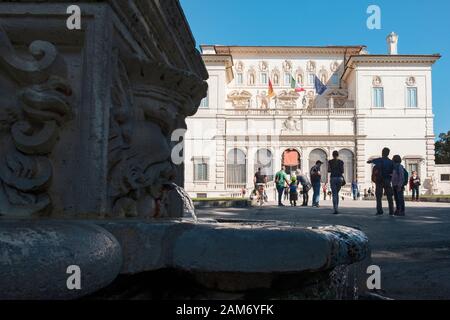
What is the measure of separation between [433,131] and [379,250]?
113ft

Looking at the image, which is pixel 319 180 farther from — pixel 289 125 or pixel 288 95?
pixel 288 95

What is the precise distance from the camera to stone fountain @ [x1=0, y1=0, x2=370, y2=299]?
4.30ft

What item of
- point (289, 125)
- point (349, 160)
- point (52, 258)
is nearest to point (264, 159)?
point (289, 125)

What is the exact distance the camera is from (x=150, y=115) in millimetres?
2328

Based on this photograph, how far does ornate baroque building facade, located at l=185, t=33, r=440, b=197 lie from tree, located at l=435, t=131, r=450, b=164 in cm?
2193

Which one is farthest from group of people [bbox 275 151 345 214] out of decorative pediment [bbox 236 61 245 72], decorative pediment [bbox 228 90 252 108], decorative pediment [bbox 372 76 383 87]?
decorative pediment [bbox 236 61 245 72]

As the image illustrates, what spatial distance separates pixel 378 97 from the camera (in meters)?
35.2

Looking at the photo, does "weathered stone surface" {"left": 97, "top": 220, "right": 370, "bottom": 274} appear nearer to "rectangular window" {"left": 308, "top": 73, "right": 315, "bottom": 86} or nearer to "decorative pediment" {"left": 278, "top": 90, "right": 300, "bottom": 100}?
"decorative pediment" {"left": 278, "top": 90, "right": 300, "bottom": 100}

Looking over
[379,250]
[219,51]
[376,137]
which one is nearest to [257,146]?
[376,137]

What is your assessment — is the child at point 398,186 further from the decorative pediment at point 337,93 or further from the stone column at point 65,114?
the decorative pediment at point 337,93

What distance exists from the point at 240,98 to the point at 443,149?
2993cm

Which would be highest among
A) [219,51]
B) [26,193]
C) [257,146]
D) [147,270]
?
[219,51]
